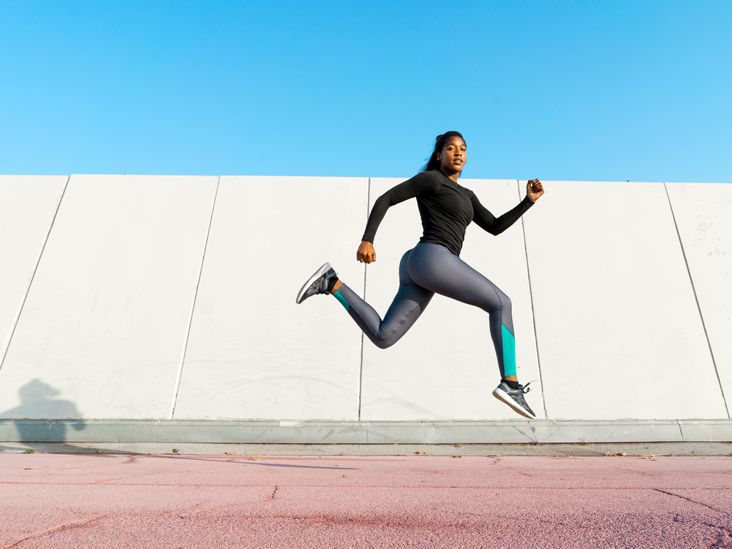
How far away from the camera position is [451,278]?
110 inches

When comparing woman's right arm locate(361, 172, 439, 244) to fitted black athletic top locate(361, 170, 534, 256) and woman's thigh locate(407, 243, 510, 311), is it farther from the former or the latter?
woman's thigh locate(407, 243, 510, 311)

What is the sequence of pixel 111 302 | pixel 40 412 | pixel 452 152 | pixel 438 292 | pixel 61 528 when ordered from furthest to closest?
pixel 111 302 < pixel 40 412 < pixel 452 152 < pixel 438 292 < pixel 61 528

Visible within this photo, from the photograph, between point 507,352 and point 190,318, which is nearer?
point 507,352

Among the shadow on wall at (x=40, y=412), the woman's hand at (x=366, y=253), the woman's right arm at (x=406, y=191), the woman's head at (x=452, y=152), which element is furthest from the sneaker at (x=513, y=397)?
the shadow on wall at (x=40, y=412)

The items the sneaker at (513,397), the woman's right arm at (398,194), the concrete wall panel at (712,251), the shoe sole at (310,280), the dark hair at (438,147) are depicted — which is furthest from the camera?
the concrete wall panel at (712,251)

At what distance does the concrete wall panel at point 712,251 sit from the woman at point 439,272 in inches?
174

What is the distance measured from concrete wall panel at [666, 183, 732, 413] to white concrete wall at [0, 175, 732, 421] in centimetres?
2

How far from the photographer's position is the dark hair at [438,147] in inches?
124

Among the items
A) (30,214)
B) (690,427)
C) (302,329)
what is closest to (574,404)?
(690,427)

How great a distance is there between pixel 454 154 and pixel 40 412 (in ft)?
16.9

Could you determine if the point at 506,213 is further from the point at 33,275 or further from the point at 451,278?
the point at 33,275

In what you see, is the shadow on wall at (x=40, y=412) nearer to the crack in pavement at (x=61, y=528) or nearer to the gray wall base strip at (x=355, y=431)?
the gray wall base strip at (x=355, y=431)

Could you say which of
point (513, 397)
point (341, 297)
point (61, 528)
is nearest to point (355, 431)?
point (341, 297)

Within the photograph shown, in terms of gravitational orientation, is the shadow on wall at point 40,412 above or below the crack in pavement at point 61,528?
above
